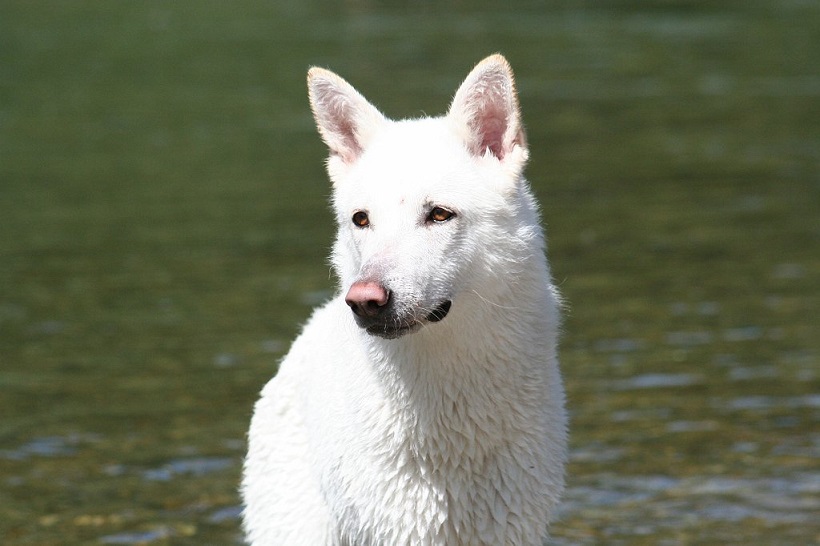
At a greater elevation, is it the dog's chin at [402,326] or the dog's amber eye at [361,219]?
the dog's amber eye at [361,219]

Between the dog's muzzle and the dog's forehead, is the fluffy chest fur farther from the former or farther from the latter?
the dog's forehead

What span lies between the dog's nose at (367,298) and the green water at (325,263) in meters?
3.60

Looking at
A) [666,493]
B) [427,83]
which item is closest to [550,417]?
[666,493]

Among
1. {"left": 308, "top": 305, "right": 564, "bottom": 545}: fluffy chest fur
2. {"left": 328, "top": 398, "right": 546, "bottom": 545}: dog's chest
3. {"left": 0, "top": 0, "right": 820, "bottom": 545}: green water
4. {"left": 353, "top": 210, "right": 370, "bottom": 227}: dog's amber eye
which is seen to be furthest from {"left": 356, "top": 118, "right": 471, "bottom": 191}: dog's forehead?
{"left": 0, "top": 0, "right": 820, "bottom": 545}: green water

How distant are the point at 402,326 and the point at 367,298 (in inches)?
10.9

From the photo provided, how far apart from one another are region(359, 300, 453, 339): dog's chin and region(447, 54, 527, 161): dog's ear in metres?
0.86

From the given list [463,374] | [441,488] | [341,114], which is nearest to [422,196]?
[341,114]

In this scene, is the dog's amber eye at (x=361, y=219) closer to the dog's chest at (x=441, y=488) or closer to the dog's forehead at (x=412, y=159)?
the dog's forehead at (x=412, y=159)

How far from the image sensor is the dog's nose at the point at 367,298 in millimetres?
5543

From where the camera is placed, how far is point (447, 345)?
619 cm

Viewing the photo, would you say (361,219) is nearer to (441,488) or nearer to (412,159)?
(412,159)

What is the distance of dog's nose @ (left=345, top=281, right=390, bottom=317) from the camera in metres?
5.54

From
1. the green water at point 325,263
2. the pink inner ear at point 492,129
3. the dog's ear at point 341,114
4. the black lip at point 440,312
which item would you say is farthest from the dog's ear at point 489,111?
the green water at point 325,263

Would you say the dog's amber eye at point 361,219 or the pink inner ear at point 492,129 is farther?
the pink inner ear at point 492,129
